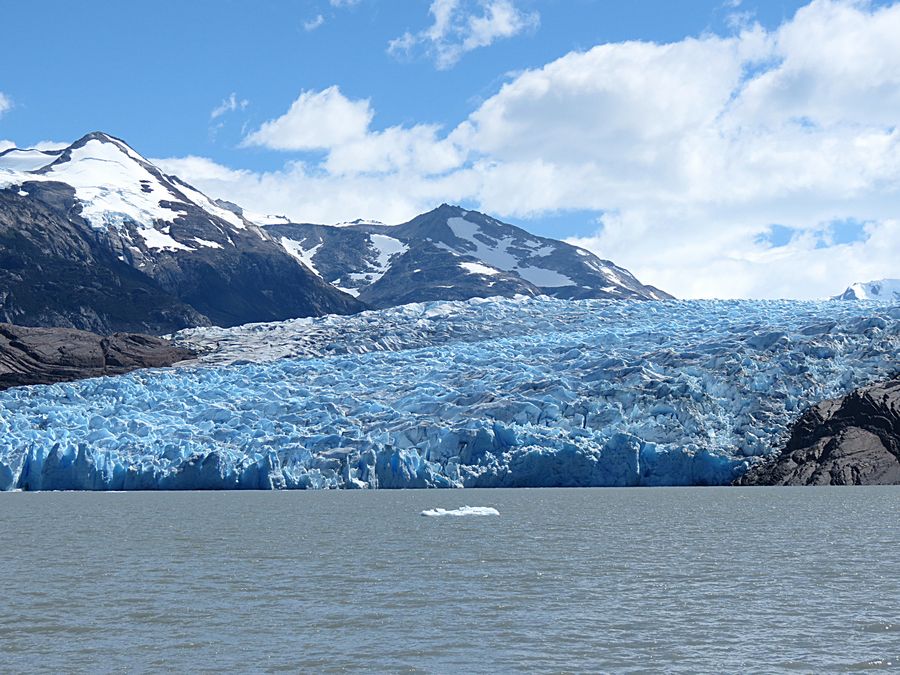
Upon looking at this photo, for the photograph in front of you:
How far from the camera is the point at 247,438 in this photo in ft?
159

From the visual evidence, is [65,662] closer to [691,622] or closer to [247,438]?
[691,622]

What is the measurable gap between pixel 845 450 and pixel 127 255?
123 meters

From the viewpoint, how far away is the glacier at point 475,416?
45.5 metres

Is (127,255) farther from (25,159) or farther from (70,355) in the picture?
(70,355)

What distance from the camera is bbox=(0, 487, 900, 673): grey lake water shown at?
12992mm

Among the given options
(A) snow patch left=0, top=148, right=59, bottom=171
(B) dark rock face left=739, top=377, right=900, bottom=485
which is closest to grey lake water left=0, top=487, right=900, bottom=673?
(B) dark rock face left=739, top=377, right=900, bottom=485

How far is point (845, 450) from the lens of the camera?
4409 centimetres

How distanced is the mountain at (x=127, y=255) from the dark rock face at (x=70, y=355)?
49284 millimetres

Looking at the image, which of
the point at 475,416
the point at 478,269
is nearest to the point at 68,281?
the point at 478,269

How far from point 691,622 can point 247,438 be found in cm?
3571

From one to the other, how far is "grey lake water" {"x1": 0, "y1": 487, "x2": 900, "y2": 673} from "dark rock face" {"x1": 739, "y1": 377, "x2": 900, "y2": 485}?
10.6 metres

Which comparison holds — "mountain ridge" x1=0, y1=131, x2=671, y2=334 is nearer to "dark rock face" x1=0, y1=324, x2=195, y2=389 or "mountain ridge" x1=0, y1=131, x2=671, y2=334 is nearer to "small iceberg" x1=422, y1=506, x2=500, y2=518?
"dark rock face" x1=0, y1=324, x2=195, y2=389

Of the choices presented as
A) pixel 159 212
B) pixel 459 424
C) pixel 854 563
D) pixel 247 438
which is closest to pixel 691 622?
pixel 854 563

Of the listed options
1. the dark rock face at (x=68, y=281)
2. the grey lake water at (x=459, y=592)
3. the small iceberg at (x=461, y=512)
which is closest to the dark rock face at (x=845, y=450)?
the grey lake water at (x=459, y=592)
